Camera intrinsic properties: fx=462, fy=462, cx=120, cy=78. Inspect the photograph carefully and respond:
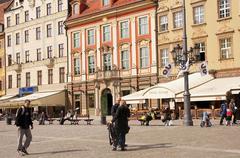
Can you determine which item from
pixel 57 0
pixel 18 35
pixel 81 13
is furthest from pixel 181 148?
pixel 18 35

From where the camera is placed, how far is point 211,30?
39.7 meters

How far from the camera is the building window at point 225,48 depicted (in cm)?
3838

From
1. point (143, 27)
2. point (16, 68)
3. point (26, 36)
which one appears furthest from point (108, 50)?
point (16, 68)

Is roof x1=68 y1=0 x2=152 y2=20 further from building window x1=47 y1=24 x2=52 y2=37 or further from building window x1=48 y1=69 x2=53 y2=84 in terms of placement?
building window x1=48 y1=69 x2=53 y2=84

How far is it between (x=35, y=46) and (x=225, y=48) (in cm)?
2918

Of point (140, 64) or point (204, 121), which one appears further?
point (140, 64)

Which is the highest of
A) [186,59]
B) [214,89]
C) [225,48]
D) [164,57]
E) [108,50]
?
[108,50]

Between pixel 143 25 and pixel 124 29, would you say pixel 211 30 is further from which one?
pixel 124 29

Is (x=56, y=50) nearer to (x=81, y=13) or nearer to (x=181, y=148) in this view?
(x=81, y=13)

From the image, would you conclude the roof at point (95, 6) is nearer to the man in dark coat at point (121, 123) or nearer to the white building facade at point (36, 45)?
the white building facade at point (36, 45)

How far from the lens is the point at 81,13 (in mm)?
53625

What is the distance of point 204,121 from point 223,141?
9256 millimetres

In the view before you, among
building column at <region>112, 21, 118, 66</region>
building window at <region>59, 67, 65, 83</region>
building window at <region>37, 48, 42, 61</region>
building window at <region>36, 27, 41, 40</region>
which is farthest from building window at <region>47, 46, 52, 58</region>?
building column at <region>112, 21, 118, 66</region>

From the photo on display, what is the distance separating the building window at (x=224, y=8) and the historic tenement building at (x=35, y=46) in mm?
22049
